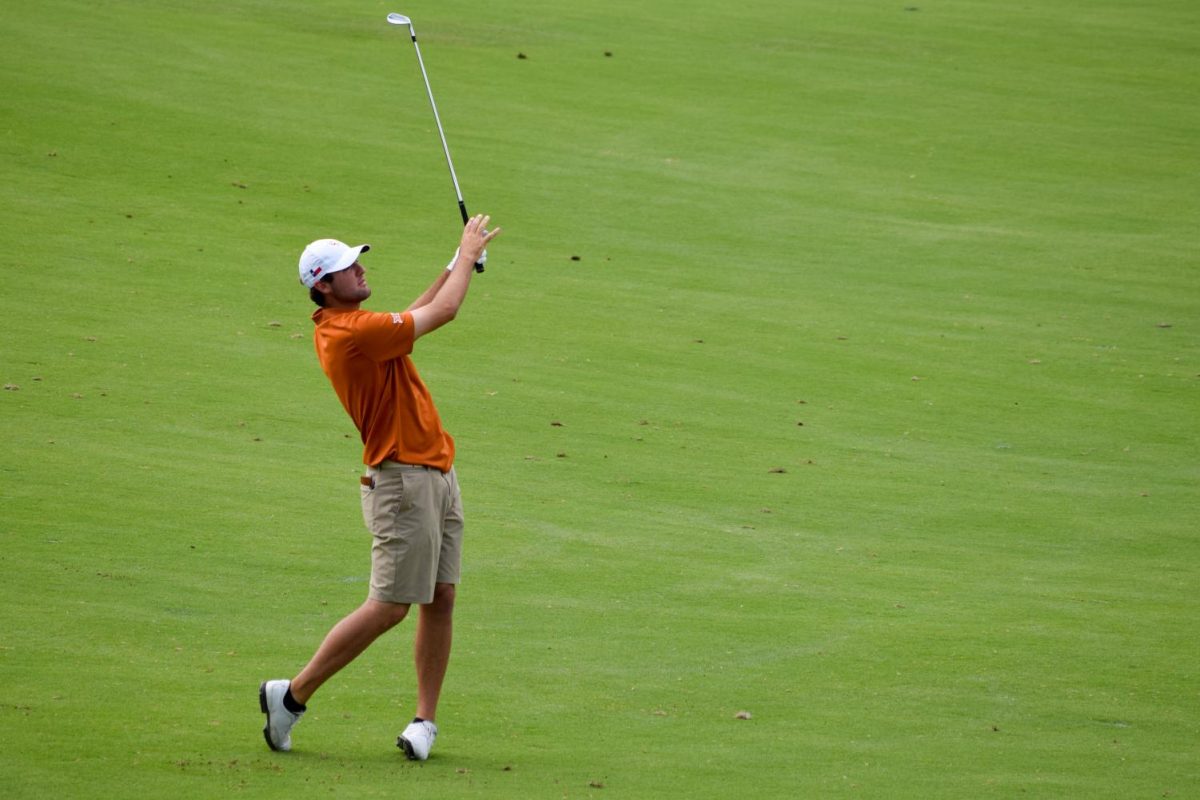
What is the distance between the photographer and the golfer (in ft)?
19.8

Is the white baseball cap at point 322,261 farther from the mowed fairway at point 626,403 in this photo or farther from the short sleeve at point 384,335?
the mowed fairway at point 626,403

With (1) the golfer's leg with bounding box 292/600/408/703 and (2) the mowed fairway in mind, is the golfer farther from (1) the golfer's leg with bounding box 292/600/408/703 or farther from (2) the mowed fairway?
(2) the mowed fairway

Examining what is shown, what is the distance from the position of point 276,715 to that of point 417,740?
547 millimetres

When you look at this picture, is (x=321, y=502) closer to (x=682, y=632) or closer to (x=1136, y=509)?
(x=682, y=632)

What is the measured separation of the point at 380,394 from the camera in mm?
6129

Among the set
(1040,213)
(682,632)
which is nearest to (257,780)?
(682,632)

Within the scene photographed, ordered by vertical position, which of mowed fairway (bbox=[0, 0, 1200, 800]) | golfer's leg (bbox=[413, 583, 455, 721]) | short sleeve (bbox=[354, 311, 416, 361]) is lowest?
mowed fairway (bbox=[0, 0, 1200, 800])

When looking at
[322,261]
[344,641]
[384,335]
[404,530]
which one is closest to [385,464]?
[404,530]

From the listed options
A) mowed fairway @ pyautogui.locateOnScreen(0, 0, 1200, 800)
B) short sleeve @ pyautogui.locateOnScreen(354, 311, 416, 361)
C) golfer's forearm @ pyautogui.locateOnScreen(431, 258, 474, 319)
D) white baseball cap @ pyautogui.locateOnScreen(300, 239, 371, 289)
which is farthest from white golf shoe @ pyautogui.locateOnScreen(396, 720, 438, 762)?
white baseball cap @ pyautogui.locateOnScreen(300, 239, 371, 289)

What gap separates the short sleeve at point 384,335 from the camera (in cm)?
593

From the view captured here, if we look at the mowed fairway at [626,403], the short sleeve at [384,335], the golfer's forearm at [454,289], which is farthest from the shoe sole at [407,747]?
the golfer's forearm at [454,289]

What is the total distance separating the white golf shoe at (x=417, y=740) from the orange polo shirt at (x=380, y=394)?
1.00m

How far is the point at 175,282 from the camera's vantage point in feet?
46.5

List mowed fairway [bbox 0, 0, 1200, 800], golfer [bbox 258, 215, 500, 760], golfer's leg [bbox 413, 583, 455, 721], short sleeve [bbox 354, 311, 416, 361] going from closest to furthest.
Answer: short sleeve [bbox 354, 311, 416, 361] → golfer [bbox 258, 215, 500, 760] → golfer's leg [bbox 413, 583, 455, 721] → mowed fairway [bbox 0, 0, 1200, 800]
